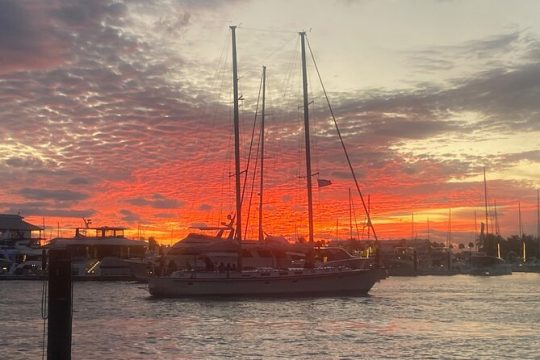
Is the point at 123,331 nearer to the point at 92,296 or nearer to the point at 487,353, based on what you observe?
the point at 487,353

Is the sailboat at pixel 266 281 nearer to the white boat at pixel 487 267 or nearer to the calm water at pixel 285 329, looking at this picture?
the calm water at pixel 285 329

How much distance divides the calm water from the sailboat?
1.03 m

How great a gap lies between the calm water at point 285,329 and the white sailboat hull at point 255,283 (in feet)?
3.14

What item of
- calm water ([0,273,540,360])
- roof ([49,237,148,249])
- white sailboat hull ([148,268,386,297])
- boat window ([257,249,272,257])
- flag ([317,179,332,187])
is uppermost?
flag ([317,179,332,187])

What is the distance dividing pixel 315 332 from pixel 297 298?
22.1 meters

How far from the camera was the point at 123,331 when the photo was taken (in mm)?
40906

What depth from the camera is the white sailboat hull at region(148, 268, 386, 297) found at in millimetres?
59625

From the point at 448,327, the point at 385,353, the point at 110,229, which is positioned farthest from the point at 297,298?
the point at 110,229

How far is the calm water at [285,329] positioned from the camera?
32.8 metres

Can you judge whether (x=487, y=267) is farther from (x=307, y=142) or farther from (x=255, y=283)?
(x=255, y=283)

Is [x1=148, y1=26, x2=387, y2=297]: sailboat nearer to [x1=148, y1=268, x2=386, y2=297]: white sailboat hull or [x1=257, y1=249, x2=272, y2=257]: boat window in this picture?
[x1=148, y1=268, x2=386, y2=297]: white sailboat hull

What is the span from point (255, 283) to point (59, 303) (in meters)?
39.1

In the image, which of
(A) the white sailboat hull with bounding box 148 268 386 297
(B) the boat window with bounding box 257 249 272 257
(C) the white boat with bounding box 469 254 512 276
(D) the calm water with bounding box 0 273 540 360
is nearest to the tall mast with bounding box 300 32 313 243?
(A) the white sailboat hull with bounding box 148 268 386 297

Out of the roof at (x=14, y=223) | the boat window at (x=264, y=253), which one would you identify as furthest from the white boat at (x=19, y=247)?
the boat window at (x=264, y=253)
